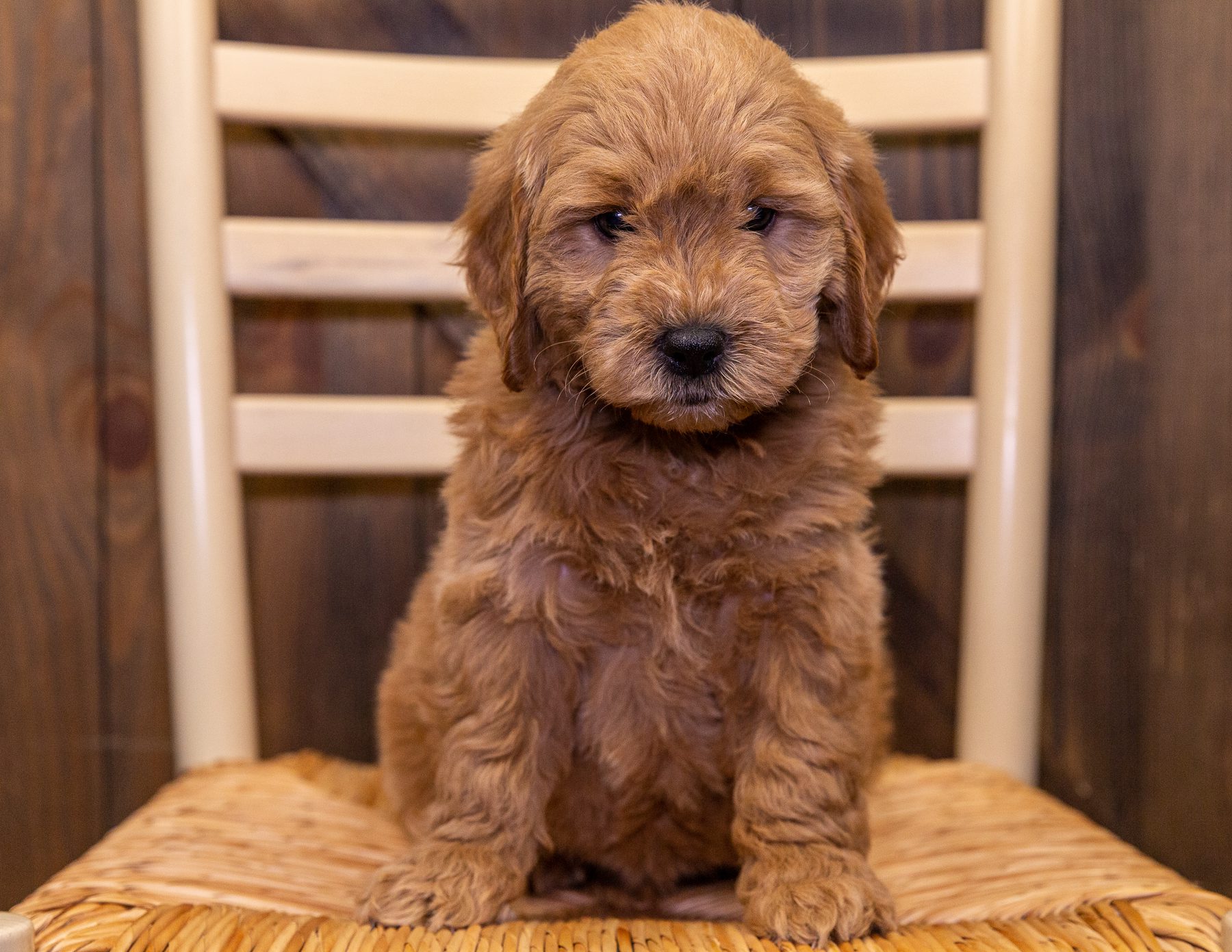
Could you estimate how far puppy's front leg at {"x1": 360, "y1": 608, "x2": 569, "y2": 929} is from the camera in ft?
3.97

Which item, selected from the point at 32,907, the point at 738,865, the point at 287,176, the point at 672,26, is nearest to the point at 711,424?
the point at 672,26

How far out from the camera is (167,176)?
5.46ft

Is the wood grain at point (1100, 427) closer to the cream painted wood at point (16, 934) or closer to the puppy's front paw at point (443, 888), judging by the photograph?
the puppy's front paw at point (443, 888)

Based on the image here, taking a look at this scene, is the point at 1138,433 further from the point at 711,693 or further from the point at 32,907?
the point at 32,907

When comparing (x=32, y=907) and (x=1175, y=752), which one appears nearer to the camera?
→ (x=32, y=907)

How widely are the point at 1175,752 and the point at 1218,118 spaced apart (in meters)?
0.90

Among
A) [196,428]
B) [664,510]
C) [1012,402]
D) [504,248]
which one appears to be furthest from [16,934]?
[1012,402]

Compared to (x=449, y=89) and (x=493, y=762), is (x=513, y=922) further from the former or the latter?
(x=449, y=89)

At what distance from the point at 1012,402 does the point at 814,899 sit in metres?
0.86

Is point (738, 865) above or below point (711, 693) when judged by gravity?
below

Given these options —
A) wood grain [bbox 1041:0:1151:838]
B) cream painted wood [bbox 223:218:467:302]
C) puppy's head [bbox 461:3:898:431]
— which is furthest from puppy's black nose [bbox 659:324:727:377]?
wood grain [bbox 1041:0:1151:838]

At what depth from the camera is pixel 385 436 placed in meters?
1.78

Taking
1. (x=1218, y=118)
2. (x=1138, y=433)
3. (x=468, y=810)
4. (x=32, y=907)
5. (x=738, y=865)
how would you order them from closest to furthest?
(x=32, y=907), (x=468, y=810), (x=738, y=865), (x=1218, y=118), (x=1138, y=433)

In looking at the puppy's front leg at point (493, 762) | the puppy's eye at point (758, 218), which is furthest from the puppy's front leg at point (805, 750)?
the puppy's eye at point (758, 218)
